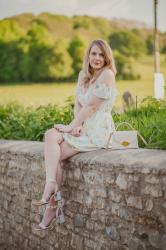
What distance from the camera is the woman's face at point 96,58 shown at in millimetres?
5730

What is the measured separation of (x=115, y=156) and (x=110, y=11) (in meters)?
15.8

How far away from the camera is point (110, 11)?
2047 cm

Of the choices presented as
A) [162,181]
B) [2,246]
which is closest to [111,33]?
[2,246]

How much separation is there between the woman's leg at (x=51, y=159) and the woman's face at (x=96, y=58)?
72cm

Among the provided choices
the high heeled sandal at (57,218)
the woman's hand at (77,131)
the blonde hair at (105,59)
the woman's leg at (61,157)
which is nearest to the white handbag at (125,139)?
the woman's hand at (77,131)

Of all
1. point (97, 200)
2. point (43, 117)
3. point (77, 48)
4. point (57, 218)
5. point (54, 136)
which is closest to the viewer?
point (97, 200)

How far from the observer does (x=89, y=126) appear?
18.7 ft

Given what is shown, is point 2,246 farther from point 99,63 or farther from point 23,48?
point 23,48

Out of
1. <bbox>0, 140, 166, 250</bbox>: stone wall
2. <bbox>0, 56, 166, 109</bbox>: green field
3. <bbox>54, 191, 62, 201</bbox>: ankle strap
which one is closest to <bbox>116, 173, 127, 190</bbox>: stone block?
<bbox>0, 140, 166, 250</bbox>: stone wall

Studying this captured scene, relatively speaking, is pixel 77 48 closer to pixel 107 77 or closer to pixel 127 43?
pixel 127 43

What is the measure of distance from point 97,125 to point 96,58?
2.04 ft

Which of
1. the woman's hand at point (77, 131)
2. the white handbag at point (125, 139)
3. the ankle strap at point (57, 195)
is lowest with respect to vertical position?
the ankle strap at point (57, 195)

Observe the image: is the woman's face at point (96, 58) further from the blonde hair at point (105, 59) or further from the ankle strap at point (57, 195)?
the ankle strap at point (57, 195)


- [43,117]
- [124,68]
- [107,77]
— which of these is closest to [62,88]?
[124,68]
